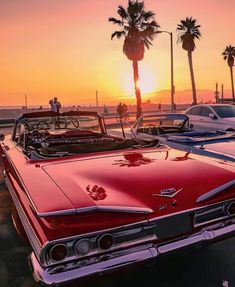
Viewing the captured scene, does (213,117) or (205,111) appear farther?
(205,111)

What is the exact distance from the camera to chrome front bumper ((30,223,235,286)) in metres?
2.54

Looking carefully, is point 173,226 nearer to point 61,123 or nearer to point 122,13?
point 61,123

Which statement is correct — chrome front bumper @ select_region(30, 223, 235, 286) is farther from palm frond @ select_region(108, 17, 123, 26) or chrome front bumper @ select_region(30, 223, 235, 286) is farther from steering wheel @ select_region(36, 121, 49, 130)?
palm frond @ select_region(108, 17, 123, 26)

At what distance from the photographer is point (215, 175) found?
347cm

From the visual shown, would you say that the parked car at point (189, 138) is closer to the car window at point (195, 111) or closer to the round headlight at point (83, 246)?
the round headlight at point (83, 246)

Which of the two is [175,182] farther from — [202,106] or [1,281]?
[202,106]

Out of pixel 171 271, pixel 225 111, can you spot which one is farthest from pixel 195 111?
pixel 171 271

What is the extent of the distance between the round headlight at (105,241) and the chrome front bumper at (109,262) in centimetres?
7

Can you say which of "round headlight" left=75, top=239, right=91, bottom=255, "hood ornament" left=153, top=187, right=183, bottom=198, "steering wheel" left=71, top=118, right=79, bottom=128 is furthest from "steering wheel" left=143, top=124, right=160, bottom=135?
"round headlight" left=75, top=239, right=91, bottom=255

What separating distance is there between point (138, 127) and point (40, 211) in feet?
20.3

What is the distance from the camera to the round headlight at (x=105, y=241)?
8.85 ft

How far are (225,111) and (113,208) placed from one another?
10.9m

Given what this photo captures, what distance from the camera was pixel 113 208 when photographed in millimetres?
2719

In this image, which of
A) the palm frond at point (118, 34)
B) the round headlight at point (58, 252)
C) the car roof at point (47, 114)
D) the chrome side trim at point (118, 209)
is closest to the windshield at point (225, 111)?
the car roof at point (47, 114)
